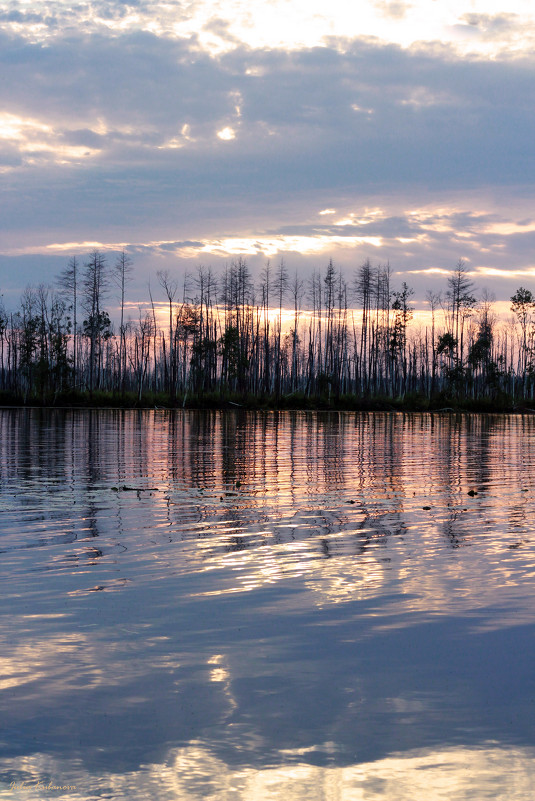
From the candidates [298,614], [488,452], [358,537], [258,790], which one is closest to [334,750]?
[258,790]

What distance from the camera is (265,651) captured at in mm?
4902

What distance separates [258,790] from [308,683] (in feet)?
3.75

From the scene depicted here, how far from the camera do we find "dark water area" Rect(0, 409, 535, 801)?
135 inches

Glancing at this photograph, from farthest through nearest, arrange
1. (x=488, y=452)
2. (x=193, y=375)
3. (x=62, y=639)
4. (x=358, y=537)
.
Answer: (x=193, y=375)
(x=488, y=452)
(x=358, y=537)
(x=62, y=639)

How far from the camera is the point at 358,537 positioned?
866 cm

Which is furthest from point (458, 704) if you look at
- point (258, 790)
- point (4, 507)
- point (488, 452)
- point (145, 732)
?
point (488, 452)

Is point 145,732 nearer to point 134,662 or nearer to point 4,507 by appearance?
point 134,662

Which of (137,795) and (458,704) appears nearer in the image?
(137,795)

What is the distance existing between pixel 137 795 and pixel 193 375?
3569 inches

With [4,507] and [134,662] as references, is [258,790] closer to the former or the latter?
[134,662]

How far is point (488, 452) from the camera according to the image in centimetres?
2297

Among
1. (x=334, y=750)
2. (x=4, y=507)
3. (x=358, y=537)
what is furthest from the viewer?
(x=4, y=507)

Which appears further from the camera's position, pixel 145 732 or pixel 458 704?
pixel 458 704

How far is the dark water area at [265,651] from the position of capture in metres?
3.44
